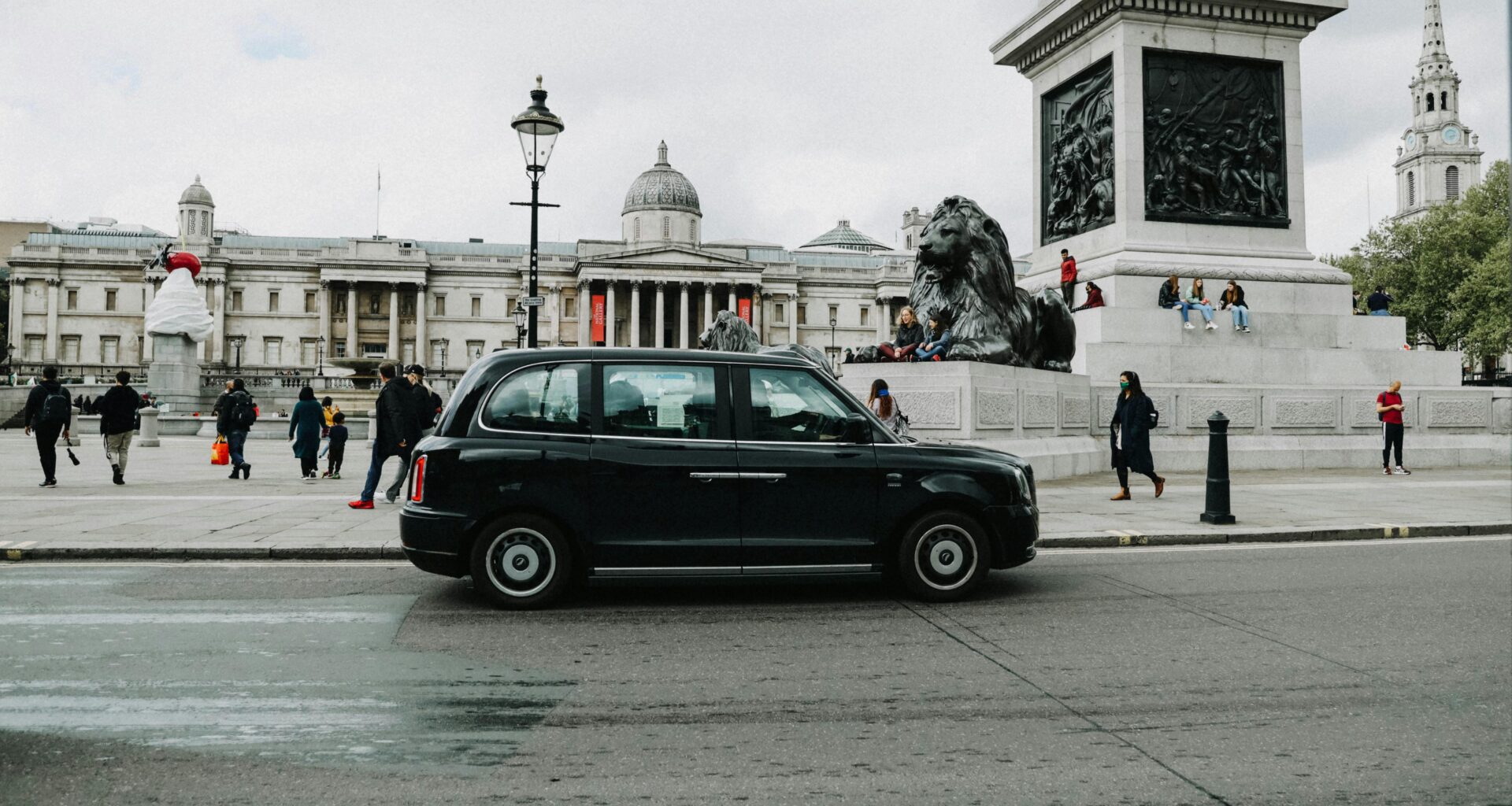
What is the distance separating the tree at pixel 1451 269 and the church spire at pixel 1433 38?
20.2 m

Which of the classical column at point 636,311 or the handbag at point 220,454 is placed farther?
the classical column at point 636,311

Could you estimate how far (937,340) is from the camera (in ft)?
47.0

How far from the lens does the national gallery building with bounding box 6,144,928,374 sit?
9069 cm

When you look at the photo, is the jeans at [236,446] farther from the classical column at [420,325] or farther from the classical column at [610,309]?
the classical column at [420,325]

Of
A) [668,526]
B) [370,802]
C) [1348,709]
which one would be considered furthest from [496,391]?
[1348,709]

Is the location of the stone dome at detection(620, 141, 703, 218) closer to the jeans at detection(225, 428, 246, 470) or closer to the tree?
the tree

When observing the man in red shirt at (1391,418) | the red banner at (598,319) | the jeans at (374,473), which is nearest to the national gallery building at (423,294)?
the red banner at (598,319)

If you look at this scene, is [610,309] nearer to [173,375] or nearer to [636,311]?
[636,311]

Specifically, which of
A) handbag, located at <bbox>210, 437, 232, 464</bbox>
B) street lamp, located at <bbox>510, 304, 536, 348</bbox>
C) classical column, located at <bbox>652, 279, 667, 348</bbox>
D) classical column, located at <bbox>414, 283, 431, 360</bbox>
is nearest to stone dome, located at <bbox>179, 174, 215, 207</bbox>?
classical column, located at <bbox>414, 283, 431, 360</bbox>

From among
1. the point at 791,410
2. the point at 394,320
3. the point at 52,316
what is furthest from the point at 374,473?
the point at 52,316

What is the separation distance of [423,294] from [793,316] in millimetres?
33118

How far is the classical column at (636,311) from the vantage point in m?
89.3

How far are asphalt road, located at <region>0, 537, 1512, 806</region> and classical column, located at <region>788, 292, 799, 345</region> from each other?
88.1 m

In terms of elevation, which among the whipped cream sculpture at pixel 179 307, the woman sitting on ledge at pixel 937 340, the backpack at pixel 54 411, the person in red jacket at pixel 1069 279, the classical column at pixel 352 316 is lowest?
the backpack at pixel 54 411
